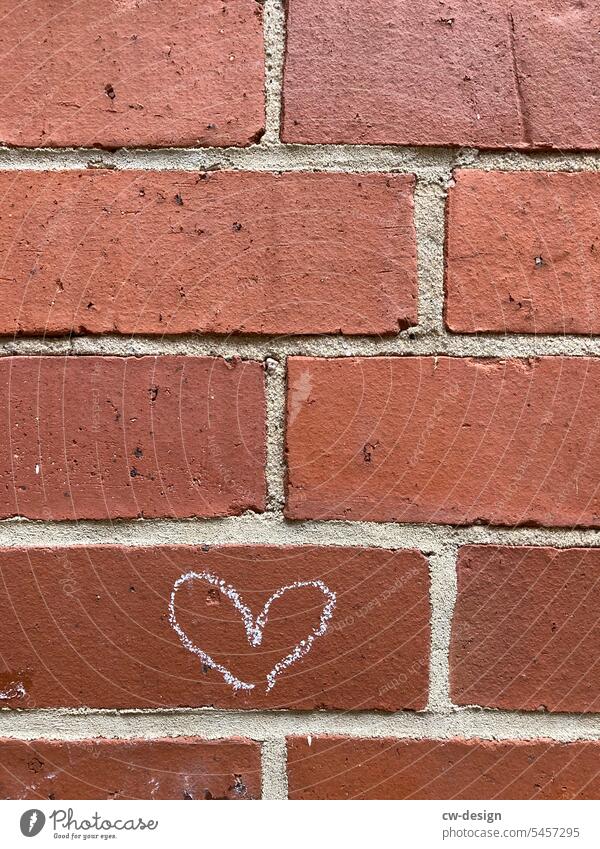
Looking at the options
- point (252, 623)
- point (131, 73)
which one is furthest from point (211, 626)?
point (131, 73)

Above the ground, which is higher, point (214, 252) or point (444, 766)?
point (214, 252)

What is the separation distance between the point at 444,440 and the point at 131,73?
30 cm

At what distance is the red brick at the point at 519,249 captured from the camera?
487 mm

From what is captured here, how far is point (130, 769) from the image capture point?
51cm

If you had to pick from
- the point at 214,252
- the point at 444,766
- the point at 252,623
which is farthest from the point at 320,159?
the point at 444,766

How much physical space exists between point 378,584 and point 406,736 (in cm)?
10

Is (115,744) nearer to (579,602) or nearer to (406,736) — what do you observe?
(406,736)

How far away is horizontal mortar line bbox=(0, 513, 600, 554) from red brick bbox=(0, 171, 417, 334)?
123 millimetres

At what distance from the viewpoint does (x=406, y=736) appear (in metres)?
0.51

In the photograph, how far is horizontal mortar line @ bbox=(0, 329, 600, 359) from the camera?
0.49 metres

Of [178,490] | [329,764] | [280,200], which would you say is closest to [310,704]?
[329,764]
